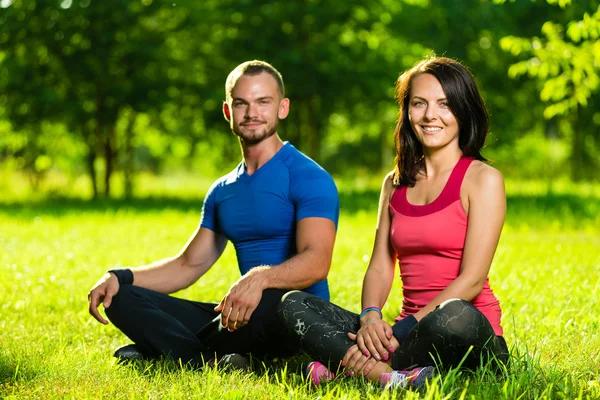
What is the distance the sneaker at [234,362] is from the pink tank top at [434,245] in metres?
0.87

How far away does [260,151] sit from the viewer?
4707mm

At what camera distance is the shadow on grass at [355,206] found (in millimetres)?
12617

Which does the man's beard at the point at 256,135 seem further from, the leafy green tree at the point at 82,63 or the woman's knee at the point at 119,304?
the leafy green tree at the point at 82,63

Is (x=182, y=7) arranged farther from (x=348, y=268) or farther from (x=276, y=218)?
(x=276, y=218)

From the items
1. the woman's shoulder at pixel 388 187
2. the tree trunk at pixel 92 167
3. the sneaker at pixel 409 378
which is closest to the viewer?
the sneaker at pixel 409 378

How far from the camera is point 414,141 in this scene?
13.9 ft

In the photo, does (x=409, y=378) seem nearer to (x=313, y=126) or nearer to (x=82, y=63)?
(x=313, y=126)

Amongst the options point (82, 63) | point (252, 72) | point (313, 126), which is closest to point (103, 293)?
point (252, 72)

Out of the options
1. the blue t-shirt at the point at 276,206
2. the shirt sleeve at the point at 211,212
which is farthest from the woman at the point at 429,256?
the shirt sleeve at the point at 211,212

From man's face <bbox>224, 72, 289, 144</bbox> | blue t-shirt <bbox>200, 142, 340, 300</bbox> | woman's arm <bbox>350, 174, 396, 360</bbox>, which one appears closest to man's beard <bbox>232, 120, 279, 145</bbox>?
man's face <bbox>224, 72, 289, 144</bbox>

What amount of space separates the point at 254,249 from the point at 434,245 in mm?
1149

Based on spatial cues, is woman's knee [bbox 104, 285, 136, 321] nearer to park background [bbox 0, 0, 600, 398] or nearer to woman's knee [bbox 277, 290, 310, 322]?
park background [bbox 0, 0, 600, 398]

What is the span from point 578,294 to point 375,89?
13.1m

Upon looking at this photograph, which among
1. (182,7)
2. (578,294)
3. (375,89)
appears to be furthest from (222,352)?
(182,7)
